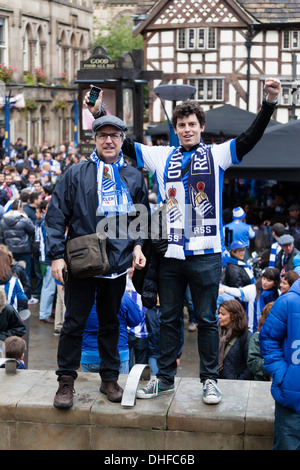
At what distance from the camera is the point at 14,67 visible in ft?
107

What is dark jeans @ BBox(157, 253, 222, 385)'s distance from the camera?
191 inches

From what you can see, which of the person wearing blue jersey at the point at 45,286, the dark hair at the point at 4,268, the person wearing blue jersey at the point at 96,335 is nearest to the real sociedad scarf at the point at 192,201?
the person wearing blue jersey at the point at 96,335

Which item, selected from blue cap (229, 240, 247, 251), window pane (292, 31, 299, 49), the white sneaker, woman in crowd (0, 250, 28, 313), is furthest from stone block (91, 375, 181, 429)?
window pane (292, 31, 299, 49)

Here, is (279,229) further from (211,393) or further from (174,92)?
(211,393)

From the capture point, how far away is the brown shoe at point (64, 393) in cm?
475

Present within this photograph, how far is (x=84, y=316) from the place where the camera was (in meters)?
4.86

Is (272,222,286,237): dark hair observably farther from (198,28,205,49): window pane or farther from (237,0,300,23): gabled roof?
(198,28,205,49): window pane

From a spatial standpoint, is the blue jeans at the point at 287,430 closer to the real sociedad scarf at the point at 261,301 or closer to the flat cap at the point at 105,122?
the flat cap at the point at 105,122

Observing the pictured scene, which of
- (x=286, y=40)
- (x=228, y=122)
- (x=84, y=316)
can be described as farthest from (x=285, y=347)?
(x=286, y=40)

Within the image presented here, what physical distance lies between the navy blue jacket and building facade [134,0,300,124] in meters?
24.8

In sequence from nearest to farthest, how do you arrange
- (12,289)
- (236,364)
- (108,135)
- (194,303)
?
1. (108,135)
2. (194,303)
3. (236,364)
4. (12,289)

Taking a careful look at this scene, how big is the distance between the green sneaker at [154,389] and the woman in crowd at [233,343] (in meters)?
1.50

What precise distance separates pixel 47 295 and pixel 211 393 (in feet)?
22.4

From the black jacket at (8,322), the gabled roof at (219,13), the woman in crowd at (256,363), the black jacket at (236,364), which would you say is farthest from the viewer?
the gabled roof at (219,13)
